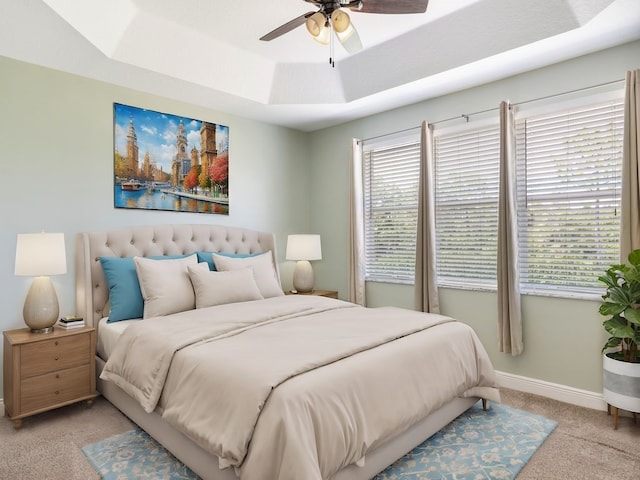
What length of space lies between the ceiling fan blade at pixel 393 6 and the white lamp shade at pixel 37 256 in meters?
2.49

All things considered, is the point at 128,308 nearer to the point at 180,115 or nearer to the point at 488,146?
the point at 180,115

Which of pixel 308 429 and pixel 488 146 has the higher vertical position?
pixel 488 146

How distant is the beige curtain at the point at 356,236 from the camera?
4.43 metres

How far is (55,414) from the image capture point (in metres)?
2.84

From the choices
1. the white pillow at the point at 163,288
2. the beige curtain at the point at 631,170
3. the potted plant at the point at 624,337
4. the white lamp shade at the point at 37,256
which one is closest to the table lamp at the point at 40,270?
the white lamp shade at the point at 37,256

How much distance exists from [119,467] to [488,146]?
3603 millimetres

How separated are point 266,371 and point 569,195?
2712 mm

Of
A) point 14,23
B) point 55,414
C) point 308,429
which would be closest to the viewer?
point 308,429

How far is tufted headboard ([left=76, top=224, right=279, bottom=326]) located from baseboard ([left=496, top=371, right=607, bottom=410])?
2533mm

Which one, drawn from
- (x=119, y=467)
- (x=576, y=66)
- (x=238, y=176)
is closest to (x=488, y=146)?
(x=576, y=66)

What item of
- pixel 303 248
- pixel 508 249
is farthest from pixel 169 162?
pixel 508 249

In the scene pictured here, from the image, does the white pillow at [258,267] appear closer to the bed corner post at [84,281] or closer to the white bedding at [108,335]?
the white bedding at [108,335]

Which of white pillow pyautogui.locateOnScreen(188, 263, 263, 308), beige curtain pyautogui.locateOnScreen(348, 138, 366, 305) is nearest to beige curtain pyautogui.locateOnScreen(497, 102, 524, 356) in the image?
beige curtain pyautogui.locateOnScreen(348, 138, 366, 305)

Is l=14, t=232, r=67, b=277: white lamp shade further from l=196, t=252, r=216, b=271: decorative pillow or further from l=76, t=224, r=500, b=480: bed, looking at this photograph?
l=196, t=252, r=216, b=271: decorative pillow
